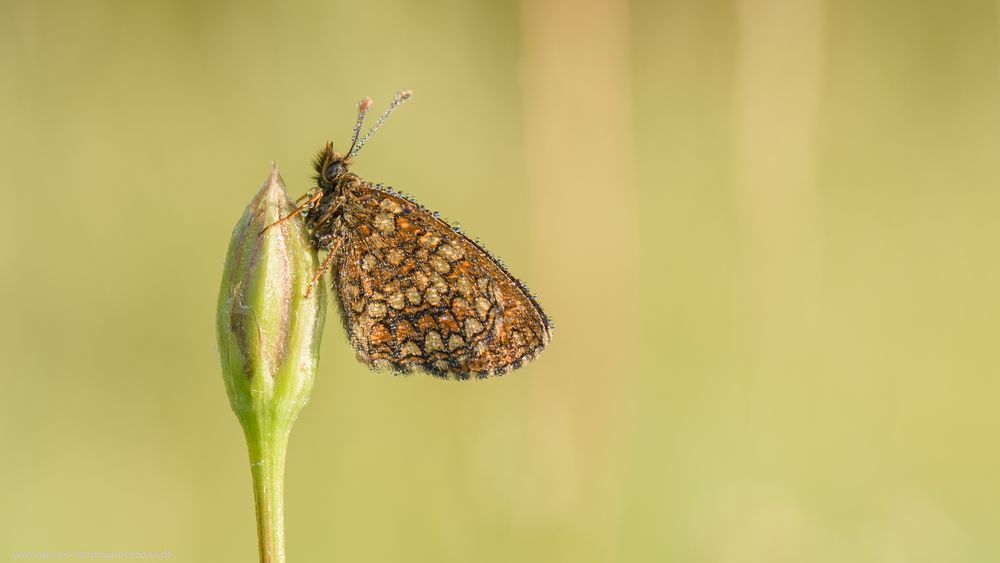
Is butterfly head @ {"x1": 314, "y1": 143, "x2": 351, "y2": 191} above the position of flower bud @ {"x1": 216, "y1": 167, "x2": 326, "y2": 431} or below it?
above

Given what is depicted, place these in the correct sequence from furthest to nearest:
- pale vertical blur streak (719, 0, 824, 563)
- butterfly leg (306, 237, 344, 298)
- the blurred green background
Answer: pale vertical blur streak (719, 0, 824, 563) → the blurred green background → butterfly leg (306, 237, 344, 298)

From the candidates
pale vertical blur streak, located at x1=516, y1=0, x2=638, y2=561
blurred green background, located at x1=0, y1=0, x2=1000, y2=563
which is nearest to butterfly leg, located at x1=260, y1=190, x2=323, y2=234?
blurred green background, located at x1=0, y1=0, x2=1000, y2=563

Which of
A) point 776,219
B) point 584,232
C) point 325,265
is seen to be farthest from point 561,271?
point 325,265

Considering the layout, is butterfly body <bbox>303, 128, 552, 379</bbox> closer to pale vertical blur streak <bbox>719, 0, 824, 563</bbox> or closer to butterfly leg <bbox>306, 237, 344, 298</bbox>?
butterfly leg <bbox>306, 237, 344, 298</bbox>

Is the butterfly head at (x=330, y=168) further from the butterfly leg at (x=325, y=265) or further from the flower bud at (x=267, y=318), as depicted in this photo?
the flower bud at (x=267, y=318)

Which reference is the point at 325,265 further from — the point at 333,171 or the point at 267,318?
the point at 333,171

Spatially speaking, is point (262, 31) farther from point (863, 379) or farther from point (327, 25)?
point (863, 379)
